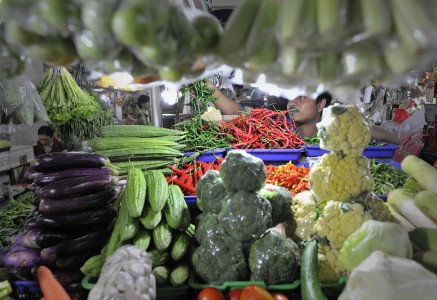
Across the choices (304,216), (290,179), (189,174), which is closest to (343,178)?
(304,216)

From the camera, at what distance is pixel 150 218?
2.18 m

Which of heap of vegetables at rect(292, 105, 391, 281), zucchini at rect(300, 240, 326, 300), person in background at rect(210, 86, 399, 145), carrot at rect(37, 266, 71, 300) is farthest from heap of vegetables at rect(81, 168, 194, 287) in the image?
person in background at rect(210, 86, 399, 145)

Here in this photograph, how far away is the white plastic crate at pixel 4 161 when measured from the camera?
195 inches

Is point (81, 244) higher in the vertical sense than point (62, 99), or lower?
lower

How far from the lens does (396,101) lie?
8.95m

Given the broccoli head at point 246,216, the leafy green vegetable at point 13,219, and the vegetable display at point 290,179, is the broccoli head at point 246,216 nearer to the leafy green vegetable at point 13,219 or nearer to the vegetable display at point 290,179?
the vegetable display at point 290,179

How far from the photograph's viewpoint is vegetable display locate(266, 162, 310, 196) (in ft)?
9.98

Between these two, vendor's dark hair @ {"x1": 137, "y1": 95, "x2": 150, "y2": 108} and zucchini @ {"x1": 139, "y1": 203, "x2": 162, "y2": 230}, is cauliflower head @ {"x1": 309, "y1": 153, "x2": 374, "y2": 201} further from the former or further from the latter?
vendor's dark hair @ {"x1": 137, "y1": 95, "x2": 150, "y2": 108}

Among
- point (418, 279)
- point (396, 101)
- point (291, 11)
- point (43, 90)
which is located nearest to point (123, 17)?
point (291, 11)

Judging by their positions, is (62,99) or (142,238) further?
(62,99)

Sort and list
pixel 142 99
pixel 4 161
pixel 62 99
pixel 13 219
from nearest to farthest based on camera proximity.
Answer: pixel 13 219
pixel 62 99
pixel 4 161
pixel 142 99

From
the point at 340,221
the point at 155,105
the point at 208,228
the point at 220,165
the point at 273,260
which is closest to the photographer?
the point at 273,260

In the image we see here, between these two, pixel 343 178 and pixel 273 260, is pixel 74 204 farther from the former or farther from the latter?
pixel 343 178

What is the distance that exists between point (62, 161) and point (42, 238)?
1.67ft
